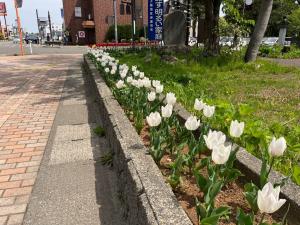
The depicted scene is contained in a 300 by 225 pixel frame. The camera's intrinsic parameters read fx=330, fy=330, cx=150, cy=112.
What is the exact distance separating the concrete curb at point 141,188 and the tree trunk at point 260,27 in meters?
8.36

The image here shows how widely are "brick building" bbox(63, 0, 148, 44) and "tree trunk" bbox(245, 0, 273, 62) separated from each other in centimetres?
3883

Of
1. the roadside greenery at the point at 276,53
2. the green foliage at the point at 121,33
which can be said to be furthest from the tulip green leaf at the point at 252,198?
the green foliage at the point at 121,33

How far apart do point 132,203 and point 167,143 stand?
0.97m

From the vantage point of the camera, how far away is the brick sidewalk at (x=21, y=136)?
358cm

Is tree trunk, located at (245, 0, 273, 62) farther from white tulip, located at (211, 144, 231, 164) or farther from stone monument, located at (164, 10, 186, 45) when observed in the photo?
white tulip, located at (211, 144, 231, 164)

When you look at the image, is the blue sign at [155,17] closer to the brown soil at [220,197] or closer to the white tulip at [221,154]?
the brown soil at [220,197]

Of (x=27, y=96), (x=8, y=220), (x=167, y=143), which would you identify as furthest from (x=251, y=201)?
(x=27, y=96)

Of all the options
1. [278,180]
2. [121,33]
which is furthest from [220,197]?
[121,33]

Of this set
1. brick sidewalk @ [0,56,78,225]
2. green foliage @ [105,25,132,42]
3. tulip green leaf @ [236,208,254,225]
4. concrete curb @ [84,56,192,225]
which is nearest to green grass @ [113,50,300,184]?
concrete curb @ [84,56,192,225]

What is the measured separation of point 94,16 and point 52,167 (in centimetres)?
4734

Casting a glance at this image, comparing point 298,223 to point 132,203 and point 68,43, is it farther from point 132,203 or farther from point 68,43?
point 68,43

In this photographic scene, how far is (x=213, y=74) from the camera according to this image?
9422 millimetres

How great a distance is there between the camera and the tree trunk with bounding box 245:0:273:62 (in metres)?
10.8

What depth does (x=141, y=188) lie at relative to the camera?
100 inches
